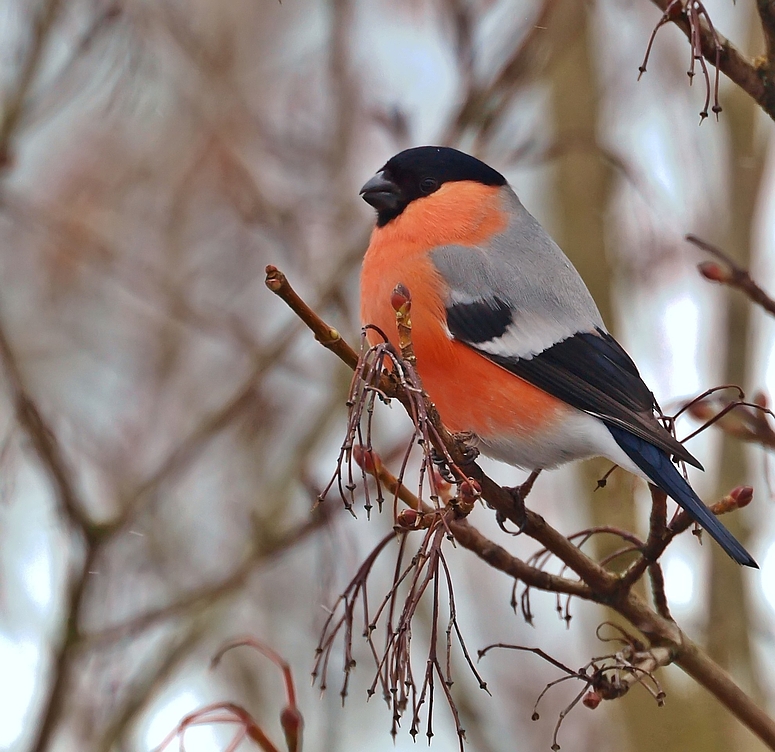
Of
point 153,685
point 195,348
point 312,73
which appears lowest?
point 153,685

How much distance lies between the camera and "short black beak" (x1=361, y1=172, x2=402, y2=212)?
3.18 meters

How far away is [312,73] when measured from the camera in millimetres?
4855

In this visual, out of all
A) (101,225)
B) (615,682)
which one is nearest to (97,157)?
(101,225)

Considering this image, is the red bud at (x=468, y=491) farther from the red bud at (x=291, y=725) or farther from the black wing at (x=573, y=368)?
the black wing at (x=573, y=368)

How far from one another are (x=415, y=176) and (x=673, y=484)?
4.59 ft

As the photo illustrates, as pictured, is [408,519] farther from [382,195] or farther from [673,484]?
[382,195]

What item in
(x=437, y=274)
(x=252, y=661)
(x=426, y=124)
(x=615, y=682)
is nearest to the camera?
(x=615, y=682)

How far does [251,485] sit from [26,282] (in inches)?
64.1

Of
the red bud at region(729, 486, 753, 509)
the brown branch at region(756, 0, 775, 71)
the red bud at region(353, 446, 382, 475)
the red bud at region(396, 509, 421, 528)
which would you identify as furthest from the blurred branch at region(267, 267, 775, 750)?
the brown branch at region(756, 0, 775, 71)

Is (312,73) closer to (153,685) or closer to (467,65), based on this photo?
(467,65)

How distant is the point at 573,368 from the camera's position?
276 cm

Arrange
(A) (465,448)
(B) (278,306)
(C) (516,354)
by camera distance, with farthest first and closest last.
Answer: (B) (278,306) < (C) (516,354) < (A) (465,448)

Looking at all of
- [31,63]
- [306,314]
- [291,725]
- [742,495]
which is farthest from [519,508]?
[31,63]

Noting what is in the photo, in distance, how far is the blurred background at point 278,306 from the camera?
3.10 m
